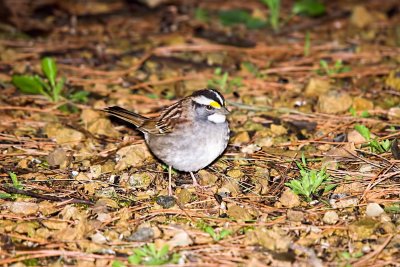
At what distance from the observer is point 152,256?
4262 millimetres

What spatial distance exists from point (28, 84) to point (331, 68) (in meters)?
3.42

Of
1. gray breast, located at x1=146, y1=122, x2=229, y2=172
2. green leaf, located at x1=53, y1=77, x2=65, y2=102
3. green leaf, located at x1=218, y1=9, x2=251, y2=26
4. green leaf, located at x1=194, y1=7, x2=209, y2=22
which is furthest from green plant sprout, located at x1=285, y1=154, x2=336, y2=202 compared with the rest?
green leaf, located at x1=194, y1=7, x2=209, y2=22

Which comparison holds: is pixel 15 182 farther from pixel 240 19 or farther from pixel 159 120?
pixel 240 19

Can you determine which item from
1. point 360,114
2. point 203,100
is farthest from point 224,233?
point 360,114

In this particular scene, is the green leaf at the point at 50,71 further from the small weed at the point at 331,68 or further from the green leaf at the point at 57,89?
the small weed at the point at 331,68

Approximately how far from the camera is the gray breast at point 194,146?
5.27 meters

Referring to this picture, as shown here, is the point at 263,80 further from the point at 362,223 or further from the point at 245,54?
the point at 362,223

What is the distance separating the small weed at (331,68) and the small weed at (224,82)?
3.26 ft

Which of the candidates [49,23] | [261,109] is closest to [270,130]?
[261,109]

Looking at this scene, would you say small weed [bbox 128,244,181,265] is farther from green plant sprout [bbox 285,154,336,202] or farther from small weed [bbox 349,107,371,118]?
small weed [bbox 349,107,371,118]

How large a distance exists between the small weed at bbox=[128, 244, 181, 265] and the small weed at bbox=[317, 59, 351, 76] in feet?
12.7

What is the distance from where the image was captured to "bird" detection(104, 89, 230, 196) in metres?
5.29

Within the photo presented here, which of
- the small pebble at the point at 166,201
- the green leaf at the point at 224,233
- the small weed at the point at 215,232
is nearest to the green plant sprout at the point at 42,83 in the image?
the small pebble at the point at 166,201

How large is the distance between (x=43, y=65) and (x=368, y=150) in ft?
11.5
